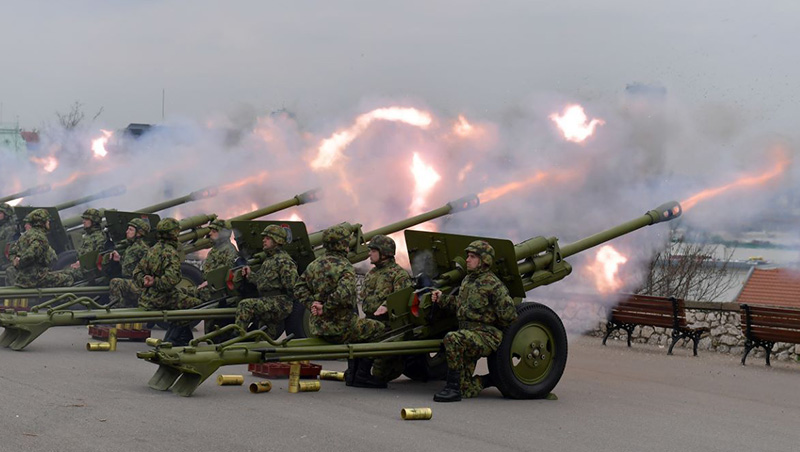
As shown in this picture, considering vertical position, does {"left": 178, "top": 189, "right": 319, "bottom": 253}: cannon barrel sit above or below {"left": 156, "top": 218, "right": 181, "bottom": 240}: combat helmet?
above

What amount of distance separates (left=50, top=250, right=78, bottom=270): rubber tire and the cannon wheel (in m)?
11.0

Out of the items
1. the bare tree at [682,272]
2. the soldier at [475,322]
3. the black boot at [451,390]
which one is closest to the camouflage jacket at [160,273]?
the soldier at [475,322]

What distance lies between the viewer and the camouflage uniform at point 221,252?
608 inches

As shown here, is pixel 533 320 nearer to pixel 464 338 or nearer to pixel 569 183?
pixel 464 338

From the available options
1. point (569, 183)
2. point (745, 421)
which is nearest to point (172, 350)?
point (745, 421)

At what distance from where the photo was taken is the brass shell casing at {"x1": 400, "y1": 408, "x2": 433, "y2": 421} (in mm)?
9289

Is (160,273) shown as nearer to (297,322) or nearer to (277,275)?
(277,275)

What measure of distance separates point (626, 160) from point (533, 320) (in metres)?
4.69

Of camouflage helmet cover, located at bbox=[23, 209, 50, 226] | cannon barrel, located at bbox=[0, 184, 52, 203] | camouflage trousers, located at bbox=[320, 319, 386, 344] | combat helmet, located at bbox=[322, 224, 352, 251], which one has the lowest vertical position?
camouflage trousers, located at bbox=[320, 319, 386, 344]

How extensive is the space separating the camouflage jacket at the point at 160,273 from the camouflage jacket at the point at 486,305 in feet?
15.7

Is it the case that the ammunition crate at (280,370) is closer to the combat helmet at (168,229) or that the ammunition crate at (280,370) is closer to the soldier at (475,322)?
the soldier at (475,322)

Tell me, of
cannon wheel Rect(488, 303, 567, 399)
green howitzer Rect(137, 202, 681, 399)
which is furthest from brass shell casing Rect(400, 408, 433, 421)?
cannon wheel Rect(488, 303, 567, 399)

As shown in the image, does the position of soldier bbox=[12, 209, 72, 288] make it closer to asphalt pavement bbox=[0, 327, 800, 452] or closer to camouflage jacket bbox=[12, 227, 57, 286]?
camouflage jacket bbox=[12, 227, 57, 286]

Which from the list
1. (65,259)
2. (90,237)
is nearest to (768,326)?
(90,237)
